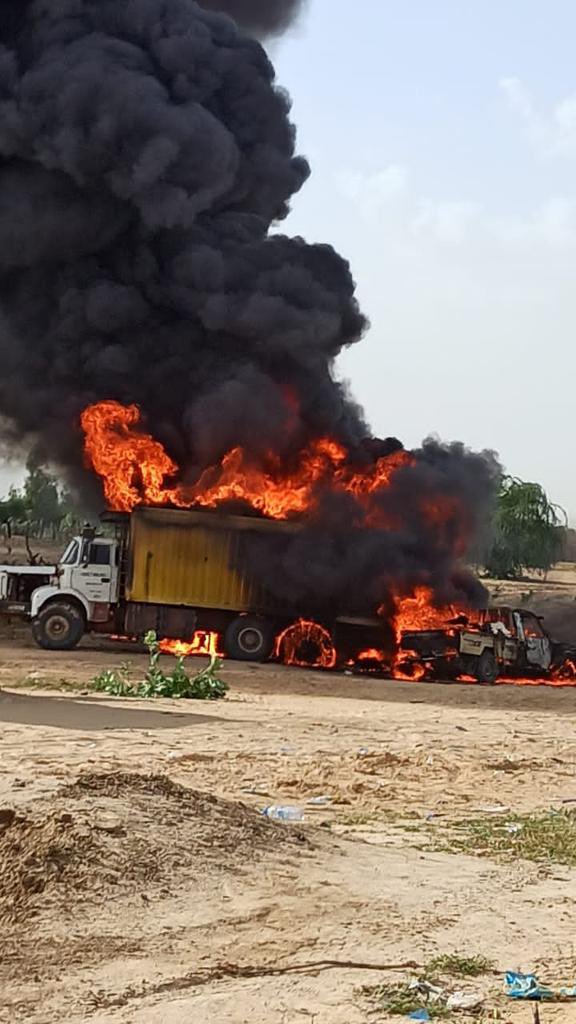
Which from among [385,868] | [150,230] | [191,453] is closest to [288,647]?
[191,453]

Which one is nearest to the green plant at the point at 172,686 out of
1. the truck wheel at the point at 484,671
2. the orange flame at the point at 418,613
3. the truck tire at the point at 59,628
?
the truck tire at the point at 59,628

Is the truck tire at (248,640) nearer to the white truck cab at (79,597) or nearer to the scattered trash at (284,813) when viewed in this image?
the white truck cab at (79,597)

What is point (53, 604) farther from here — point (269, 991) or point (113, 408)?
point (269, 991)

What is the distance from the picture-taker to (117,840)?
6859mm

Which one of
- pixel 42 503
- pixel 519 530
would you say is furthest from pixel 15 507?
→ pixel 519 530

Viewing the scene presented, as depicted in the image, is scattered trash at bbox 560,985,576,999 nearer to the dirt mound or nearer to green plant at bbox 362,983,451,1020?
green plant at bbox 362,983,451,1020

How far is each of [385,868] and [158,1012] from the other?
2665 millimetres

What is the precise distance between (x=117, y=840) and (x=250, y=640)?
1939cm

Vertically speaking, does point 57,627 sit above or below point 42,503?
below

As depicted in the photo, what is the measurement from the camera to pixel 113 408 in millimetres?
27953

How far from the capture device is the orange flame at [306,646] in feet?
87.4

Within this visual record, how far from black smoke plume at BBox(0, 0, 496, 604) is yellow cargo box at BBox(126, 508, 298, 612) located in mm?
754

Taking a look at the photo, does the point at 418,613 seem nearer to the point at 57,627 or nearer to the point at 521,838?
the point at 57,627

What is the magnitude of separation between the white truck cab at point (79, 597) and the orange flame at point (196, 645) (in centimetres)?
132
